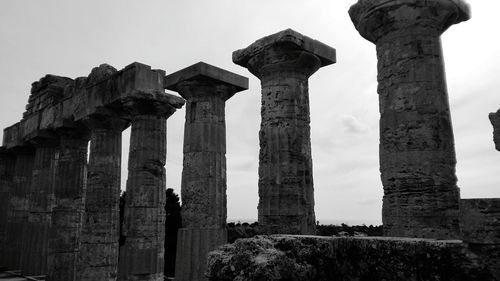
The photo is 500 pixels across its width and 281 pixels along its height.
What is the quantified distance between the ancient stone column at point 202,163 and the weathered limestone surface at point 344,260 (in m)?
6.27

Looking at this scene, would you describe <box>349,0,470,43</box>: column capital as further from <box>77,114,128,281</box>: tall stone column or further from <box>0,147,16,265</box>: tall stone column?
<box>0,147,16,265</box>: tall stone column

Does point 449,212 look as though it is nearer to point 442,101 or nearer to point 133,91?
point 442,101

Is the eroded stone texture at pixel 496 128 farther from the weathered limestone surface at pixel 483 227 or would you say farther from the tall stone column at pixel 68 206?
the tall stone column at pixel 68 206

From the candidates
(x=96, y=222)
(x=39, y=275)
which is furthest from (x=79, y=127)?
(x=39, y=275)

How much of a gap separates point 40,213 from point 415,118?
715 inches

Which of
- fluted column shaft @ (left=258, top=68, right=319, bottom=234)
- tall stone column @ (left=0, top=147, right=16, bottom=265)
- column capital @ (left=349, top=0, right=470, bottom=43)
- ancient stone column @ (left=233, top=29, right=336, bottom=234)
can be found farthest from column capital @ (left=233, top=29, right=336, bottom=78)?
tall stone column @ (left=0, top=147, right=16, bottom=265)

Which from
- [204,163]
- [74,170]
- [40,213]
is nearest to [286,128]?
[204,163]

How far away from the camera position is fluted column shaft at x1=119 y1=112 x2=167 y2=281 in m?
13.6

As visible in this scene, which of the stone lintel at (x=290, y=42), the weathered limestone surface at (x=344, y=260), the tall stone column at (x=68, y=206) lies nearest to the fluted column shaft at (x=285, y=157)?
the stone lintel at (x=290, y=42)

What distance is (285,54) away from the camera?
10.2m

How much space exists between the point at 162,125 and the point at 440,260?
12019 millimetres

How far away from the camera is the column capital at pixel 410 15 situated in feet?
25.0

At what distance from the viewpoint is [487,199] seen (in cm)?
379

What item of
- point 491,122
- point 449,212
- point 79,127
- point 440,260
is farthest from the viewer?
point 79,127
